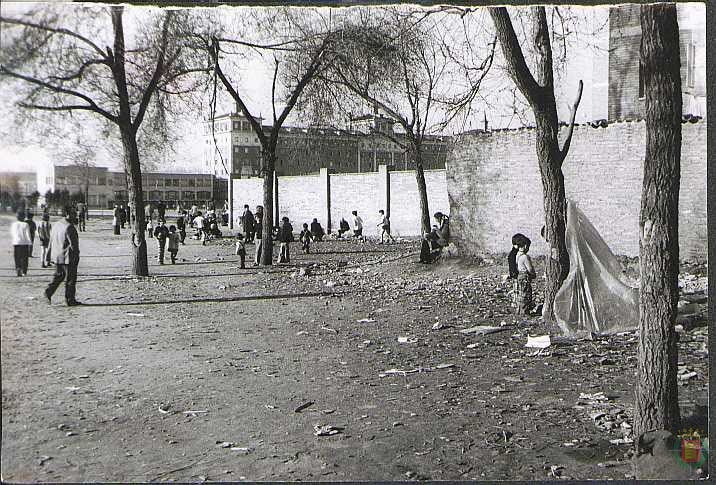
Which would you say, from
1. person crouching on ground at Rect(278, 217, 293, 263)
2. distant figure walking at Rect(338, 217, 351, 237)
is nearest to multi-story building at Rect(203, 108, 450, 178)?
person crouching on ground at Rect(278, 217, 293, 263)

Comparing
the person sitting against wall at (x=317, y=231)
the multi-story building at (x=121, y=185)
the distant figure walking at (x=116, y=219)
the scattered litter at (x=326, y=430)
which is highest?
the multi-story building at (x=121, y=185)

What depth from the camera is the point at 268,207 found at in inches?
150

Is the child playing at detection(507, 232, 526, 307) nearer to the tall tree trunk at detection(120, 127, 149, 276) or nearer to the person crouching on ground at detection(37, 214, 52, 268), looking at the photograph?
the tall tree trunk at detection(120, 127, 149, 276)

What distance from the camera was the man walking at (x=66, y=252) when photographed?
3340 millimetres

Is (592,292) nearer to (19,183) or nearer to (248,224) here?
(248,224)

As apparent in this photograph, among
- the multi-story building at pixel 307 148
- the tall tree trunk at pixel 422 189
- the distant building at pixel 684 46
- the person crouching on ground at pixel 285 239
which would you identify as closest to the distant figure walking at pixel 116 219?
the multi-story building at pixel 307 148

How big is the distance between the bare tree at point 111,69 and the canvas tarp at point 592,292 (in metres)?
2.49

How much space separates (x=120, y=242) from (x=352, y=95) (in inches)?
65.3

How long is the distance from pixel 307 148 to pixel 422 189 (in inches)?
35.7

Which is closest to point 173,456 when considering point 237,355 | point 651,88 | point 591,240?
point 237,355

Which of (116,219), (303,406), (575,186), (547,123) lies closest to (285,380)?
(303,406)

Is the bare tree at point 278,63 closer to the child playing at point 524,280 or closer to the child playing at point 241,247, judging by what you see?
the child playing at point 241,247

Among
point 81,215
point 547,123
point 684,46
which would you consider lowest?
point 81,215

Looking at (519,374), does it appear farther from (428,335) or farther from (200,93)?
(200,93)
